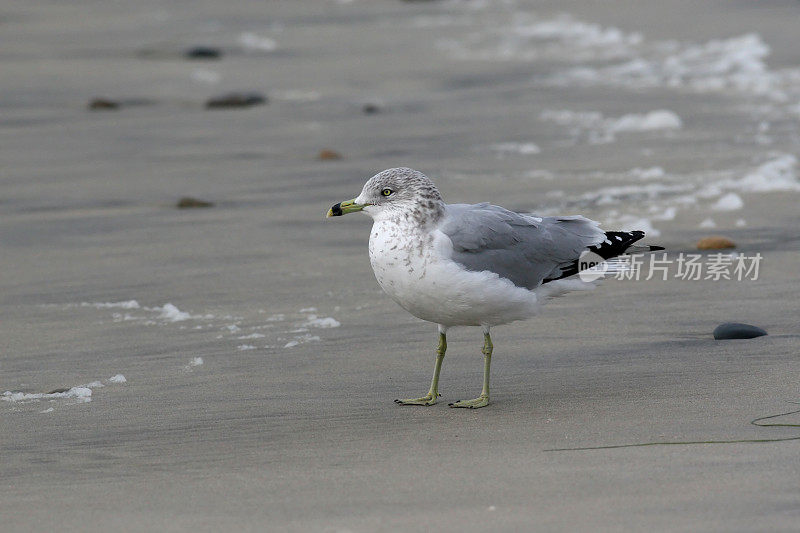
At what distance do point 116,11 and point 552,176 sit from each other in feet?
30.3

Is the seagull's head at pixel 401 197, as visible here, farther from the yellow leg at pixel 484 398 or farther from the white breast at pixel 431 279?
the yellow leg at pixel 484 398

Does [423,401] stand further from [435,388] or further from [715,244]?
[715,244]

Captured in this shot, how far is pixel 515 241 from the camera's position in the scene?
205 inches

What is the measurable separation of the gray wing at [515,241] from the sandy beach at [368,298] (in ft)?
1.51

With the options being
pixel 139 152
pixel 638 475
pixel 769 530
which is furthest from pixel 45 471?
pixel 139 152

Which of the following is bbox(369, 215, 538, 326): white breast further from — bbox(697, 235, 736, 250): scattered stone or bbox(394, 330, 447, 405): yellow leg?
bbox(697, 235, 736, 250): scattered stone

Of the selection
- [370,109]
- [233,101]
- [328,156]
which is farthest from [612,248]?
[233,101]

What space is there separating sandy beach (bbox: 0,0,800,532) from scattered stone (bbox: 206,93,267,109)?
6.3 inches

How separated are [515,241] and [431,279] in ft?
1.65

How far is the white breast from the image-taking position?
4887 millimetres

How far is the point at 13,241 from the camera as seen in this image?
7.66 meters

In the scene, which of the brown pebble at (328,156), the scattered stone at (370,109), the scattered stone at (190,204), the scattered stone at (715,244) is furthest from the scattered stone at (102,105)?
the scattered stone at (715,244)

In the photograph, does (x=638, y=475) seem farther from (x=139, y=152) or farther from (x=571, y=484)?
(x=139, y=152)

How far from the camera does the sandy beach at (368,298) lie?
391 cm
